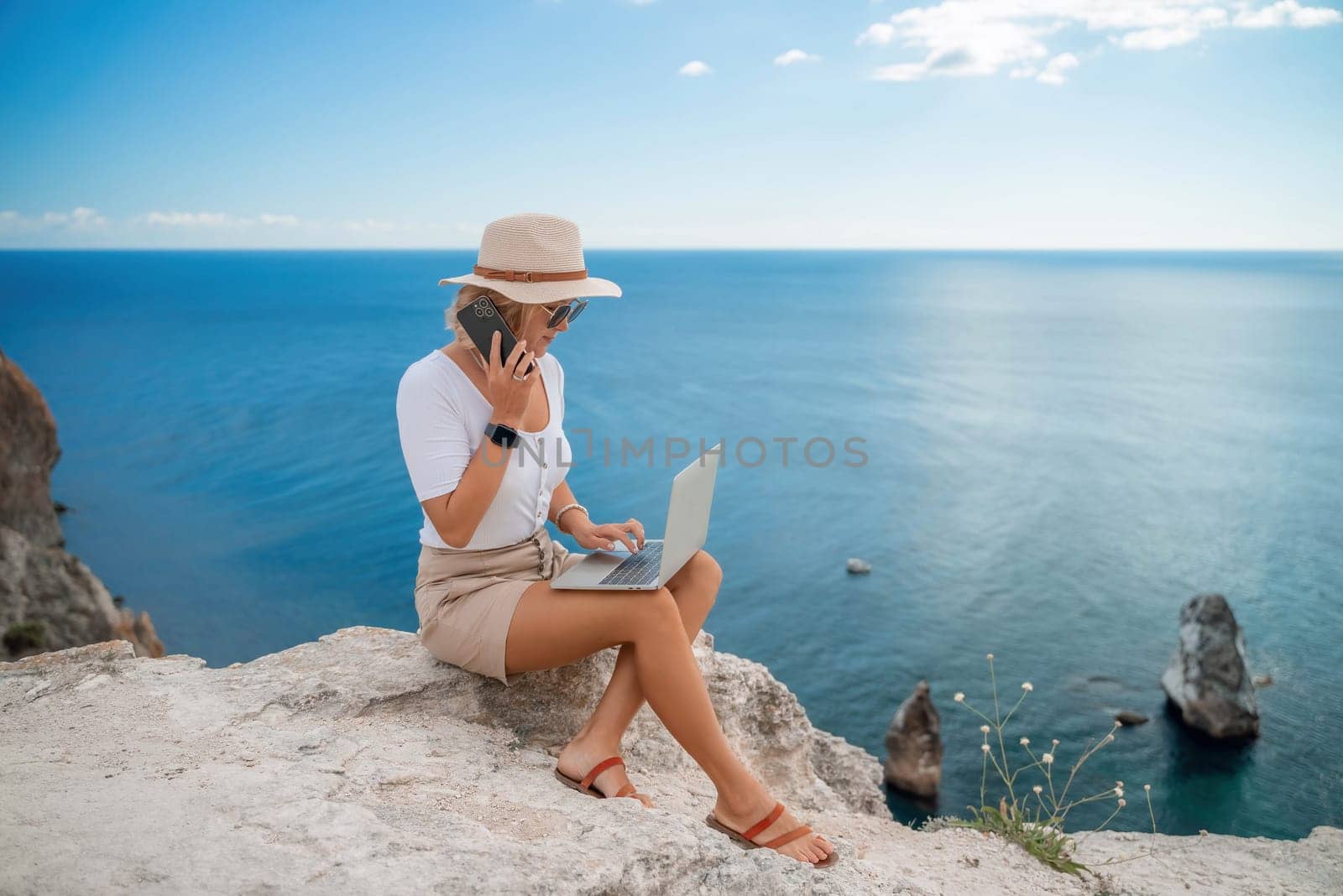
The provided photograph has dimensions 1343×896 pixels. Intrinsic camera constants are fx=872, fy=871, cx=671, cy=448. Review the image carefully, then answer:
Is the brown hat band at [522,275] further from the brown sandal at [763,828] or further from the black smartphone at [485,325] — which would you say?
the brown sandal at [763,828]

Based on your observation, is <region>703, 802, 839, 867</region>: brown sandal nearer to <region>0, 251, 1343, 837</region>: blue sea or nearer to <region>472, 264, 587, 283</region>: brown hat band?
<region>472, 264, 587, 283</region>: brown hat band

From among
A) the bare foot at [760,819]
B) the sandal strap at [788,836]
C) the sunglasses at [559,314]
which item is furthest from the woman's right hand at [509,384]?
the sandal strap at [788,836]

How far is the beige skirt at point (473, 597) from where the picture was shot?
13.8 feet

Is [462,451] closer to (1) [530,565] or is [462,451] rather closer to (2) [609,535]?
(1) [530,565]

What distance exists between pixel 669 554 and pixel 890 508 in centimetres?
4645

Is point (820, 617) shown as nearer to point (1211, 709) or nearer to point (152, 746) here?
point (1211, 709)

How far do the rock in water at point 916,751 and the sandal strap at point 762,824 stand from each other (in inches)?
825

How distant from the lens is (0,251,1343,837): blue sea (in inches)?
1118

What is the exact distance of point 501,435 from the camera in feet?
13.2

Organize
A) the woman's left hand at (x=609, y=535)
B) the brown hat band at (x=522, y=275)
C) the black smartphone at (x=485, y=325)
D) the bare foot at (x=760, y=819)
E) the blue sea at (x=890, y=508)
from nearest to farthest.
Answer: the bare foot at (x=760, y=819) → the black smartphone at (x=485, y=325) → the brown hat band at (x=522, y=275) → the woman's left hand at (x=609, y=535) → the blue sea at (x=890, y=508)

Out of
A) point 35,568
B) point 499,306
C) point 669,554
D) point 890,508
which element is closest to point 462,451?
point 499,306

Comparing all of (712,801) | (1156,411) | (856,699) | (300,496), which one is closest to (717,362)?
(1156,411)

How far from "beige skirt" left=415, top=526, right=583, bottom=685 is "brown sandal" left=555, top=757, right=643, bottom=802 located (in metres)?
0.58

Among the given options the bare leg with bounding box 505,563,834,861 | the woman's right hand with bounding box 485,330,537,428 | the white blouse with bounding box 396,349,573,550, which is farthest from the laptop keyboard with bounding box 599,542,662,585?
the woman's right hand with bounding box 485,330,537,428
